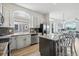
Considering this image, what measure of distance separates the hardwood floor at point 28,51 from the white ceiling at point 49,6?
78 centimetres

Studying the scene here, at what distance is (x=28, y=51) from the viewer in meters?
1.99

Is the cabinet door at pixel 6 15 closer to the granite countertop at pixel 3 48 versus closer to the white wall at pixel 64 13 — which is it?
the granite countertop at pixel 3 48

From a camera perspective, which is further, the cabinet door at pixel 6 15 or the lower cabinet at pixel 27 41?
the lower cabinet at pixel 27 41

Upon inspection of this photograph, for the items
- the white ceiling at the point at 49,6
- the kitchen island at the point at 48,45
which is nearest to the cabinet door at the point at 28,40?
the kitchen island at the point at 48,45

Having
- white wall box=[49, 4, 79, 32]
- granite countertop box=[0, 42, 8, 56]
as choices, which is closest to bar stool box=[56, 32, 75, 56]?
white wall box=[49, 4, 79, 32]

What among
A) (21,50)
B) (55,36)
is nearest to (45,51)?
(55,36)

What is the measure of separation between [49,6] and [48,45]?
0.85 m

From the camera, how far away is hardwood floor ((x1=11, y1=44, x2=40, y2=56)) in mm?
1940

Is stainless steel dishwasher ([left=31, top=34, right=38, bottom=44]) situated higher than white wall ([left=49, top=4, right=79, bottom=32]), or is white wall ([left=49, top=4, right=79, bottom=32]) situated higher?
white wall ([left=49, top=4, right=79, bottom=32])

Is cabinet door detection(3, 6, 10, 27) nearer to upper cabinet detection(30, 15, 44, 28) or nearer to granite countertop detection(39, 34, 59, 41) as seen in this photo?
upper cabinet detection(30, 15, 44, 28)

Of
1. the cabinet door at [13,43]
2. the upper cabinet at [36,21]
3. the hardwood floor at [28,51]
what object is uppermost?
the upper cabinet at [36,21]

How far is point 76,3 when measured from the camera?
190 centimetres

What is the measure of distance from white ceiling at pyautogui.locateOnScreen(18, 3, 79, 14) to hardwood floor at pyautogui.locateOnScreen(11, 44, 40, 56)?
0.78 metres

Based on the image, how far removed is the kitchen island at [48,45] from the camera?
6.54 ft
